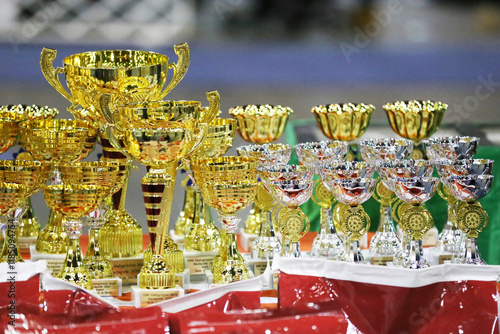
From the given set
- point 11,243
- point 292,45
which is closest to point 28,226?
point 11,243

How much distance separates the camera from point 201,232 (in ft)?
5.48

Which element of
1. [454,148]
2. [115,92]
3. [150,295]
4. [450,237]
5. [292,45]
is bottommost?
[150,295]

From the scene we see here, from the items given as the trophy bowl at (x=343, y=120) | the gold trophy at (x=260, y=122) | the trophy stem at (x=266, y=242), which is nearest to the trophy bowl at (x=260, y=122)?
the gold trophy at (x=260, y=122)

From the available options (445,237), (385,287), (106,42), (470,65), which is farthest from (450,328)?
(470,65)

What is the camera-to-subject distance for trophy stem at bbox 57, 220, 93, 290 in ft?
4.68

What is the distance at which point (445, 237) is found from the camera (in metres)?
1.72

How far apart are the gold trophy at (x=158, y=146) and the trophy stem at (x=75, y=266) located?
112 mm

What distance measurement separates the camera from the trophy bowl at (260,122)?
199 centimetres

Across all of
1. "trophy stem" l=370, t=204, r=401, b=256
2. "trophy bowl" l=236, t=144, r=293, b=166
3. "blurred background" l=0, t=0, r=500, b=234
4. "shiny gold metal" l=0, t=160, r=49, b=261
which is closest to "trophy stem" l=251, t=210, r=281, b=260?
"trophy bowl" l=236, t=144, r=293, b=166

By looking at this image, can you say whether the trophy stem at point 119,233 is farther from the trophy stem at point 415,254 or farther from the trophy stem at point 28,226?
the trophy stem at point 415,254

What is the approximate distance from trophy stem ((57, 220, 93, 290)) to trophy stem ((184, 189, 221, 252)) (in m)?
0.27

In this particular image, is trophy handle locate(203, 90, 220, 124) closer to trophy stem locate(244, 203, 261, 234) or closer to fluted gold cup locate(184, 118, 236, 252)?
fluted gold cup locate(184, 118, 236, 252)

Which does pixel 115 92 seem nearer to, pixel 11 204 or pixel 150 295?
pixel 11 204

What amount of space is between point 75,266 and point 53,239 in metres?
0.26
